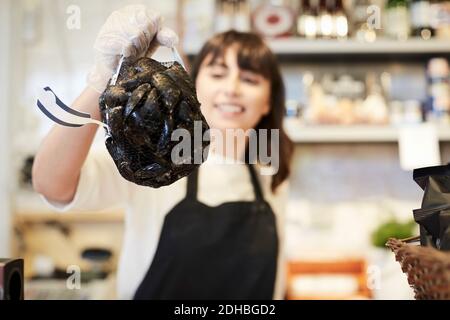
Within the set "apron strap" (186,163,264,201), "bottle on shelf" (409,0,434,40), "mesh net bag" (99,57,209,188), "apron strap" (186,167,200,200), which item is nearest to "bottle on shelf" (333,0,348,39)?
"bottle on shelf" (409,0,434,40)

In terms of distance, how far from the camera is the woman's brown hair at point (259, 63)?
1.45 meters

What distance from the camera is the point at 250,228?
1.54m

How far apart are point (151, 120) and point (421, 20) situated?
6.03 ft

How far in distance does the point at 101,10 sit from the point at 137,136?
1.26 m

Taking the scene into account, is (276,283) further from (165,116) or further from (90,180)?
(165,116)

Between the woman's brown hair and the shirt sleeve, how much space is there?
0.41 meters

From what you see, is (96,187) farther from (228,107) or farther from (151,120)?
(151,120)

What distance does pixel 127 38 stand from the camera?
0.73m

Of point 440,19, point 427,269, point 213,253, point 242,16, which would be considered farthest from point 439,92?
point 427,269

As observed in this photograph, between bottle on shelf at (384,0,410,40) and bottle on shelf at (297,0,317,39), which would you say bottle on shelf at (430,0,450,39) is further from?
bottle on shelf at (297,0,317,39)

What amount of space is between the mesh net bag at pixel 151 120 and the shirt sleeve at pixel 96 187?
52 centimetres

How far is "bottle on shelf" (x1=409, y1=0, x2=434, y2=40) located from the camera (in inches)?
81.9

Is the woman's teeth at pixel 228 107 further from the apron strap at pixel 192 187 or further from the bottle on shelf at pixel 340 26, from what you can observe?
the bottle on shelf at pixel 340 26

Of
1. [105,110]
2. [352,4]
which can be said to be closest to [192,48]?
[352,4]
